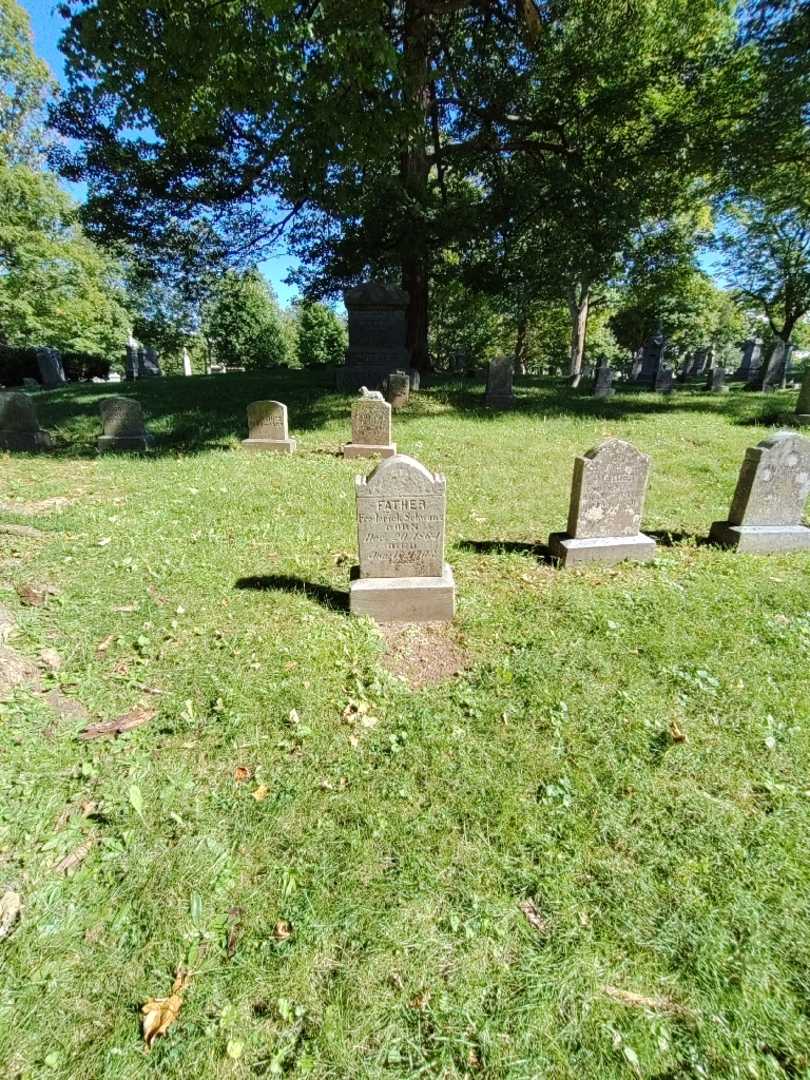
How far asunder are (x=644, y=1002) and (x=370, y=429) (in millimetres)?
8697

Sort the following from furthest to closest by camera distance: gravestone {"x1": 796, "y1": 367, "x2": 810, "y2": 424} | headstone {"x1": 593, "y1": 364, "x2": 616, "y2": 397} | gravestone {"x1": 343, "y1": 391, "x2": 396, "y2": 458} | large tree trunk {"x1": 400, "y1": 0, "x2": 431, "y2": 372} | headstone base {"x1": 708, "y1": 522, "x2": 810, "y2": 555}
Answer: headstone {"x1": 593, "y1": 364, "x2": 616, "y2": 397} < gravestone {"x1": 796, "y1": 367, "x2": 810, "y2": 424} < gravestone {"x1": 343, "y1": 391, "x2": 396, "y2": 458} < large tree trunk {"x1": 400, "y1": 0, "x2": 431, "y2": 372} < headstone base {"x1": 708, "y1": 522, "x2": 810, "y2": 555}

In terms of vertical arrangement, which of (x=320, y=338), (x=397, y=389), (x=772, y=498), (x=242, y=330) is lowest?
(x=772, y=498)

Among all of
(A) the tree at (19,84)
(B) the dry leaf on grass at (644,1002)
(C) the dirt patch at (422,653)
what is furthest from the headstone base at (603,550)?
(A) the tree at (19,84)

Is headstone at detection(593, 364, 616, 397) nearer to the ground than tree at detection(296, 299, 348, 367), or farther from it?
nearer to the ground

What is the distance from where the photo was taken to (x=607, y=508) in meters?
4.93

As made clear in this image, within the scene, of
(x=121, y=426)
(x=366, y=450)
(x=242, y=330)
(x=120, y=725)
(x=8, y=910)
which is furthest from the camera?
(x=242, y=330)

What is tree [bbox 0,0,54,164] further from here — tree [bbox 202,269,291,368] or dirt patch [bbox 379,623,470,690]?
dirt patch [bbox 379,623,470,690]

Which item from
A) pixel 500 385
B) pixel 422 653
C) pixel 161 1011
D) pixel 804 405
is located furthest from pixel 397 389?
pixel 161 1011

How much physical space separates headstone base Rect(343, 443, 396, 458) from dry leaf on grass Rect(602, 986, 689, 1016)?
837 cm

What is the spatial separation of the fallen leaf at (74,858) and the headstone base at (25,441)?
10.0 meters

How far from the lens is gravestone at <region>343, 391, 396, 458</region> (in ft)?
30.4

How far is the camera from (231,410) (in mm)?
12742

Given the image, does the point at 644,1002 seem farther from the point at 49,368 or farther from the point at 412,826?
the point at 49,368

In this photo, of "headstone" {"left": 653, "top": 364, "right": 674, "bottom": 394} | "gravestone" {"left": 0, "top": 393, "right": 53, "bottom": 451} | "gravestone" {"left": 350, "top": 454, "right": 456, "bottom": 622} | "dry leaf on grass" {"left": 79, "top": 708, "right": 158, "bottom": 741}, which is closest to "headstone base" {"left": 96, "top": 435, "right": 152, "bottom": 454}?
"gravestone" {"left": 0, "top": 393, "right": 53, "bottom": 451}
